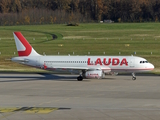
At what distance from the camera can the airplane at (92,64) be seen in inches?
2259

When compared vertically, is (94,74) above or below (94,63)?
below

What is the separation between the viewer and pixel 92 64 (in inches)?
2297

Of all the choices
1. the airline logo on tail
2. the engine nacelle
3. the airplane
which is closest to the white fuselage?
the airplane

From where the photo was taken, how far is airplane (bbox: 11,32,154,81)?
5737 cm

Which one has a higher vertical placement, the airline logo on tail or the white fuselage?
the airline logo on tail

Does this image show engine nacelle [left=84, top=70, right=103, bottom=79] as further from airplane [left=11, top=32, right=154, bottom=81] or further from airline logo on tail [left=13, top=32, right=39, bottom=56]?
airline logo on tail [left=13, top=32, right=39, bottom=56]

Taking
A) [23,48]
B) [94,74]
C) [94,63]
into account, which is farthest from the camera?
[23,48]

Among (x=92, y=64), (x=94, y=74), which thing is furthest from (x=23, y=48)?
(x=94, y=74)

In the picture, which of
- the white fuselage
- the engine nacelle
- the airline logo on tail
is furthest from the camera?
the airline logo on tail

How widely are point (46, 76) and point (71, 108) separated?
28.6 meters

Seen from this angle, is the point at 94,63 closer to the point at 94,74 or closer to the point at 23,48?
the point at 94,74

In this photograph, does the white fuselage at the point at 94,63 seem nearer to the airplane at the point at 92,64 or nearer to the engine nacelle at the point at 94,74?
the airplane at the point at 92,64

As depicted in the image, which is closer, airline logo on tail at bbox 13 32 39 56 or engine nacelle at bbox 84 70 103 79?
engine nacelle at bbox 84 70 103 79

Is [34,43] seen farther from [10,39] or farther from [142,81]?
[142,81]
